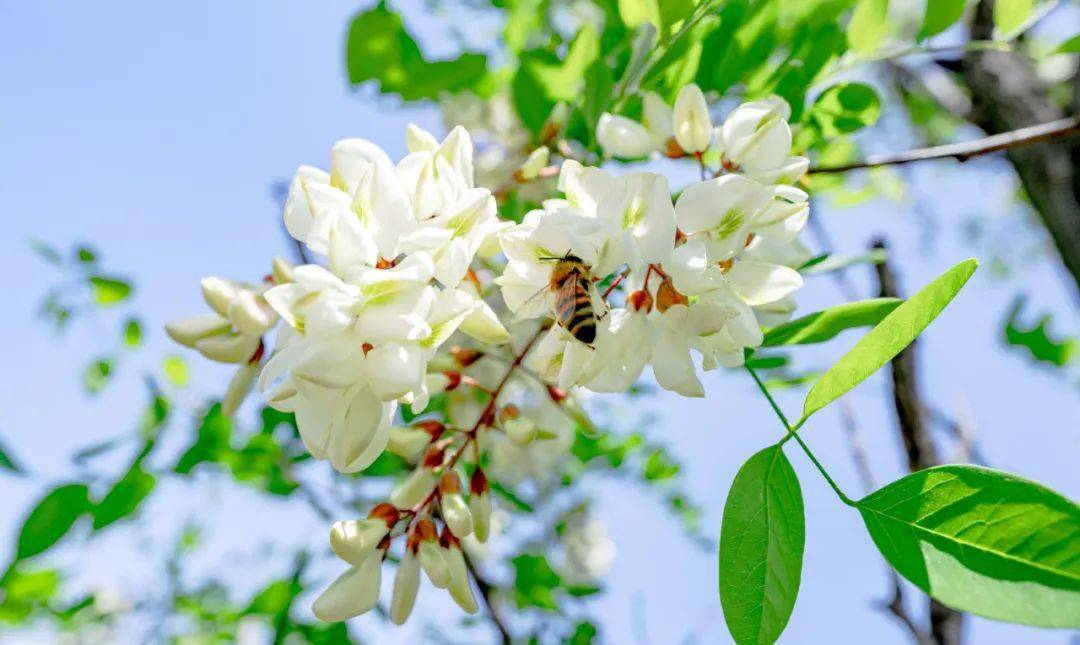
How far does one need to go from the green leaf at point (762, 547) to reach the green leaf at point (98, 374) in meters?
1.63

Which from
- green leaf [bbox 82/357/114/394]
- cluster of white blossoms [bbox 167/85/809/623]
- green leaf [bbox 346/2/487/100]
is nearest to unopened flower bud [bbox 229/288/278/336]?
cluster of white blossoms [bbox 167/85/809/623]

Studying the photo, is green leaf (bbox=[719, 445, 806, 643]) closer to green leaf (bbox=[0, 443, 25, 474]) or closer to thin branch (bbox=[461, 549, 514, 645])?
green leaf (bbox=[0, 443, 25, 474])

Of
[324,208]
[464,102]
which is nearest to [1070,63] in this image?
[464,102]

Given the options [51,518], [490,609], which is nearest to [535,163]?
[51,518]

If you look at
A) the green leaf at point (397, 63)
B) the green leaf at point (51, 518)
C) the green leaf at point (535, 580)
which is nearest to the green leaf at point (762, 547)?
the green leaf at point (397, 63)

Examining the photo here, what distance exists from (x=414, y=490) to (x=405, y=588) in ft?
0.30

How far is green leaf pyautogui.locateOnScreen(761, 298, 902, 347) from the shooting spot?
63 centimetres

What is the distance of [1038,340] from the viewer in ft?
5.32

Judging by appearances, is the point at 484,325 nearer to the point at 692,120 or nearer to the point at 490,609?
the point at 692,120

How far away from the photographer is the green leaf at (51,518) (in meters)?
0.84

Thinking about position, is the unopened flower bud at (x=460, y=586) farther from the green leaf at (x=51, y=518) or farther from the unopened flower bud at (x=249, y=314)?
the green leaf at (x=51, y=518)

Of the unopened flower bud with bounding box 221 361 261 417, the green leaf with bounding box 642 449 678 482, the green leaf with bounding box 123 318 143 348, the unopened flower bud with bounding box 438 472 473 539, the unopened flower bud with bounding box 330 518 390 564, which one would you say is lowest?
the green leaf with bounding box 642 449 678 482

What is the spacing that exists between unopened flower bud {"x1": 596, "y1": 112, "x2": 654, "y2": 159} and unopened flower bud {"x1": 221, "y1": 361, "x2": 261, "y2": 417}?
40 centimetres

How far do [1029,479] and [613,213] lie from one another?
30 centimetres
